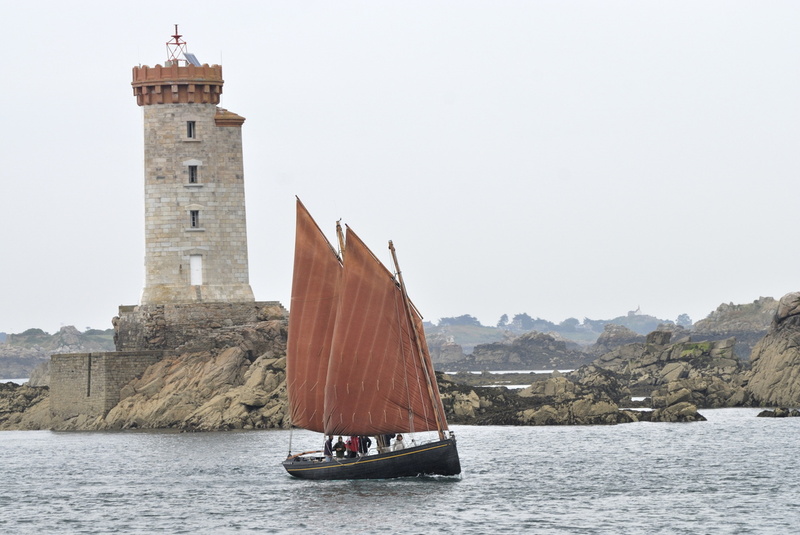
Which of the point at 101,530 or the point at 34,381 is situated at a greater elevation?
the point at 34,381

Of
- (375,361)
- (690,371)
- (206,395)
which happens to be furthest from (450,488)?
(690,371)

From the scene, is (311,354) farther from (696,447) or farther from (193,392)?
(193,392)

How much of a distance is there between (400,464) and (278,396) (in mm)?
24819

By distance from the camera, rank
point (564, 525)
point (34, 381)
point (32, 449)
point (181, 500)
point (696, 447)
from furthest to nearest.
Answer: point (34, 381) → point (32, 449) → point (696, 447) → point (181, 500) → point (564, 525)

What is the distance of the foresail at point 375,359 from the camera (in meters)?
50.1

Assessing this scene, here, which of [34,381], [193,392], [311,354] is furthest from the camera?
[34,381]

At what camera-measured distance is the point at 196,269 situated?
3081 inches

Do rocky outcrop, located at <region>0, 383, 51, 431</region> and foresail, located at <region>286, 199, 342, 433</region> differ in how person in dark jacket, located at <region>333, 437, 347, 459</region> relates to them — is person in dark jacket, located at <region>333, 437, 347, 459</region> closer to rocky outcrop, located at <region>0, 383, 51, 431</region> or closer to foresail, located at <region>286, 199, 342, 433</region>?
foresail, located at <region>286, 199, 342, 433</region>

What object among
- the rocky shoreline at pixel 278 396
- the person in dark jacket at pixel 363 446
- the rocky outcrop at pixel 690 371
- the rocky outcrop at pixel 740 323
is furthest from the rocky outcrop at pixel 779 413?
the rocky outcrop at pixel 740 323

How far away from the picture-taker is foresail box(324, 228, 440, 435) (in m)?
50.1

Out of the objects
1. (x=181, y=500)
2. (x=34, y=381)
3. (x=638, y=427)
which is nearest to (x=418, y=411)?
(x=181, y=500)

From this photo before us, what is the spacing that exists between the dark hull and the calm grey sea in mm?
389

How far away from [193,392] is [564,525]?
119 ft

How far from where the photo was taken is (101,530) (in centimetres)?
4403
